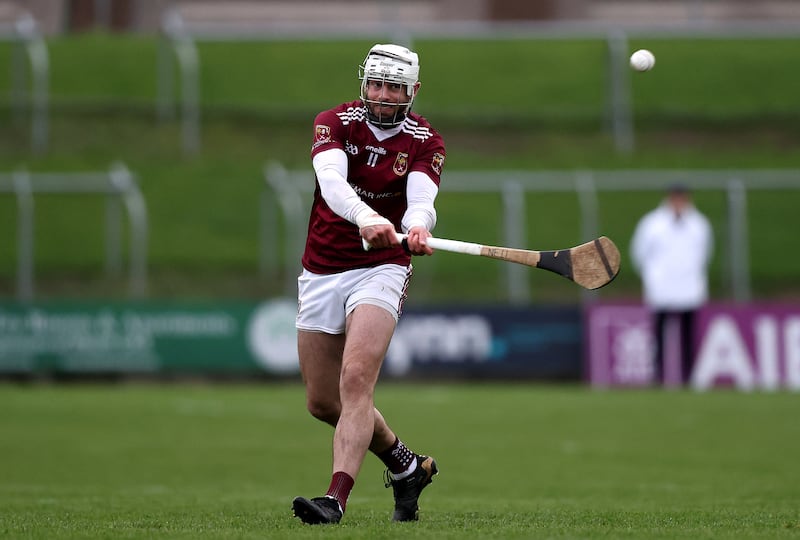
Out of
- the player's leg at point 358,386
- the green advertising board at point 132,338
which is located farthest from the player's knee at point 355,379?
the green advertising board at point 132,338

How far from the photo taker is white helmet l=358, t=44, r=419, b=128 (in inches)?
302

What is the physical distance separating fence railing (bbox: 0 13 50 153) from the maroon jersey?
19.6 m

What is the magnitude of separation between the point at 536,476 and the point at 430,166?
4.35 m

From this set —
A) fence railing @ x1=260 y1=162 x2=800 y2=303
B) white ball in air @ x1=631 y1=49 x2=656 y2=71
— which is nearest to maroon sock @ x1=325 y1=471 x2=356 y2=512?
white ball in air @ x1=631 y1=49 x2=656 y2=71

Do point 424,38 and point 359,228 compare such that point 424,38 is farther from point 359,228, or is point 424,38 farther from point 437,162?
point 359,228

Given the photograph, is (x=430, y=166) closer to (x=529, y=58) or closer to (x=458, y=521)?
(x=458, y=521)

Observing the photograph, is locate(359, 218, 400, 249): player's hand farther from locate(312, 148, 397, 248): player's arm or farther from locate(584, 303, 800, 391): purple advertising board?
locate(584, 303, 800, 391): purple advertising board

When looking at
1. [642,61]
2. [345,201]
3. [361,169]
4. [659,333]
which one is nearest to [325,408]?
[345,201]

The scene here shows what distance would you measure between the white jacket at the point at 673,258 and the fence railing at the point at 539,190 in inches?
66.0

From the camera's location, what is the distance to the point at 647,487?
10461mm

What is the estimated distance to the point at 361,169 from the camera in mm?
7797

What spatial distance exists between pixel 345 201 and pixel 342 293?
0.58m

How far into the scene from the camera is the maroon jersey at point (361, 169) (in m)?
7.77

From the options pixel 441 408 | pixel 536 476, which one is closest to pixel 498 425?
pixel 441 408
